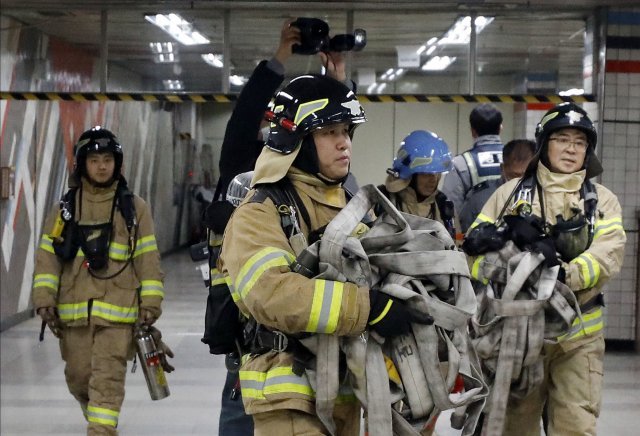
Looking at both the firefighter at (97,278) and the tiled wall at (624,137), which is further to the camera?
the tiled wall at (624,137)

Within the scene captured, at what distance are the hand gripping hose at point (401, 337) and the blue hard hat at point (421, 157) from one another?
1947 mm

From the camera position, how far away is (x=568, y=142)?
15.2ft

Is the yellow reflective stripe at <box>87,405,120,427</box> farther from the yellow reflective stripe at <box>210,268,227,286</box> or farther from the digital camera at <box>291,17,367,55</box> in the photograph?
the digital camera at <box>291,17,367,55</box>

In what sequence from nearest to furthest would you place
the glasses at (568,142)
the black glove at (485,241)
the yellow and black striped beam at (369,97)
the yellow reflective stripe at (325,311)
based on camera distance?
the yellow reflective stripe at (325,311) < the black glove at (485,241) < the glasses at (568,142) < the yellow and black striped beam at (369,97)

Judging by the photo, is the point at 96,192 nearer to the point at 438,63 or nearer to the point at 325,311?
the point at 325,311

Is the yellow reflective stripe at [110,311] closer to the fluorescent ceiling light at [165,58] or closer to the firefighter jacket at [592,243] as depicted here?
the firefighter jacket at [592,243]

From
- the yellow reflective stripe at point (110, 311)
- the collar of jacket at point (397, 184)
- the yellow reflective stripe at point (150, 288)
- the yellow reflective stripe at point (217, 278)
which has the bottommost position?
the yellow reflective stripe at point (110, 311)

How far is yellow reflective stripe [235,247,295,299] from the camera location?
9.60ft

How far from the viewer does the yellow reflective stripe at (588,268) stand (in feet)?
14.3

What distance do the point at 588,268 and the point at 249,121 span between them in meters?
1.60

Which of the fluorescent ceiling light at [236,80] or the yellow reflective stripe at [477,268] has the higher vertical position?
the fluorescent ceiling light at [236,80]

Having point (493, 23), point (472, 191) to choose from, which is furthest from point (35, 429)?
point (493, 23)

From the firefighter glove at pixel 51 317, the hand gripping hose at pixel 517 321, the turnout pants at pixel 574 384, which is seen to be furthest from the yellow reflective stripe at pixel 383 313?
the firefighter glove at pixel 51 317

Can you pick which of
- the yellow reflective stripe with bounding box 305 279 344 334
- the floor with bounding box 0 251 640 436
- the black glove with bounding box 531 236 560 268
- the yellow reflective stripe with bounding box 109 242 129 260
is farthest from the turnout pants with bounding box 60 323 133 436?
the yellow reflective stripe with bounding box 305 279 344 334
